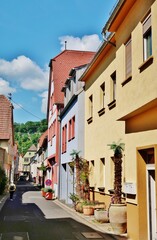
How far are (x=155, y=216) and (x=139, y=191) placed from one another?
0.81 metres

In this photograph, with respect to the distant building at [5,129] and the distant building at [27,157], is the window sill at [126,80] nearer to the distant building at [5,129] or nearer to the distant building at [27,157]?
the distant building at [5,129]

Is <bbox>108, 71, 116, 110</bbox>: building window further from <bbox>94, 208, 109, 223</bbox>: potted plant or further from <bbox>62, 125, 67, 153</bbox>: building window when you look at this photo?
<bbox>62, 125, 67, 153</bbox>: building window

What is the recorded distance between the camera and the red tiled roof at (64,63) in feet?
112

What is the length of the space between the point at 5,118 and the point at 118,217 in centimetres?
3107

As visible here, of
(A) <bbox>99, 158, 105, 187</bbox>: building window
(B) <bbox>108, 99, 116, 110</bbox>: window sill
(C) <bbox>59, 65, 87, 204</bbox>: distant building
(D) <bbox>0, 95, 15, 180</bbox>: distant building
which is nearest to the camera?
(B) <bbox>108, 99, 116, 110</bbox>: window sill

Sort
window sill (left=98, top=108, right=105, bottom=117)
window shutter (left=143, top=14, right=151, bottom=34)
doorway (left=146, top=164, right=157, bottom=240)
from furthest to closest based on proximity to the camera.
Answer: window sill (left=98, top=108, right=105, bottom=117)
doorway (left=146, top=164, right=157, bottom=240)
window shutter (left=143, top=14, right=151, bottom=34)

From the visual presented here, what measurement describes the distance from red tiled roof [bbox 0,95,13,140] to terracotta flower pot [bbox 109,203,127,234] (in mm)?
28047

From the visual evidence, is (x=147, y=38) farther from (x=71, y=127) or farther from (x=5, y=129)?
(x=5, y=129)

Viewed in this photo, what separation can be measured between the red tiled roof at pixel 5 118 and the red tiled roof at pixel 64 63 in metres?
8.49

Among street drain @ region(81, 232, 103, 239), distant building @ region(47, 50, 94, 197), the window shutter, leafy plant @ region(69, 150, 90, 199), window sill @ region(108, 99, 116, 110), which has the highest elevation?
distant building @ region(47, 50, 94, 197)

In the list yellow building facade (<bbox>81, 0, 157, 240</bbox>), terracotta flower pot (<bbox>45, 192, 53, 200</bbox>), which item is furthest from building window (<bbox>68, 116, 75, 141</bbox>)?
yellow building facade (<bbox>81, 0, 157, 240</bbox>)

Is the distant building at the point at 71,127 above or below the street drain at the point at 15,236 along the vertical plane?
above

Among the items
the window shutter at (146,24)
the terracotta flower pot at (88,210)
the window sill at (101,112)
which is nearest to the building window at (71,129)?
the window sill at (101,112)

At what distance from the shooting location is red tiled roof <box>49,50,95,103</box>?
1342 inches
